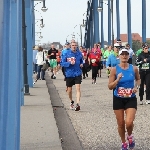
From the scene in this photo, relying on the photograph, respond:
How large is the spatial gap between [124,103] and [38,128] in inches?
87.7

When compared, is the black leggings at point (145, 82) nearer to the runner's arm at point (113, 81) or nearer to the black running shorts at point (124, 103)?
the black running shorts at point (124, 103)

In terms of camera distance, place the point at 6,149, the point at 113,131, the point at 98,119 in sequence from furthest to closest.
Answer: the point at 98,119 < the point at 113,131 < the point at 6,149

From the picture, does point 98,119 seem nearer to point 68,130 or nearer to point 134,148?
point 68,130

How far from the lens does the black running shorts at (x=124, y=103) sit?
8734 millimetres

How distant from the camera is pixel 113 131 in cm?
1059

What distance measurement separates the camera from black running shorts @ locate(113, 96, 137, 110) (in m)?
8.73

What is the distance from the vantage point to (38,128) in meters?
10.5

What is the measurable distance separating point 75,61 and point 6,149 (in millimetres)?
8937

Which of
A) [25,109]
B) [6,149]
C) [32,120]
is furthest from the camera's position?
[25,109]

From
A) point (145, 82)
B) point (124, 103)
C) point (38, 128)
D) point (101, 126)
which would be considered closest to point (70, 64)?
point (145, 82)

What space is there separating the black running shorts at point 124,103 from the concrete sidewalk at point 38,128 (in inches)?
41.1

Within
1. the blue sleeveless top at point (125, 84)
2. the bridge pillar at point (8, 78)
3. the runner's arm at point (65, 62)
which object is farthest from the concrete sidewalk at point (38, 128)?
the bridge pillar at point (8, 78)

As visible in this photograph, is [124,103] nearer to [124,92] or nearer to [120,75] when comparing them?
[124,92]

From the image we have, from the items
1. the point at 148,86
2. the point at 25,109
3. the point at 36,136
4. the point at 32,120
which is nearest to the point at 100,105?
the point at 148,86
